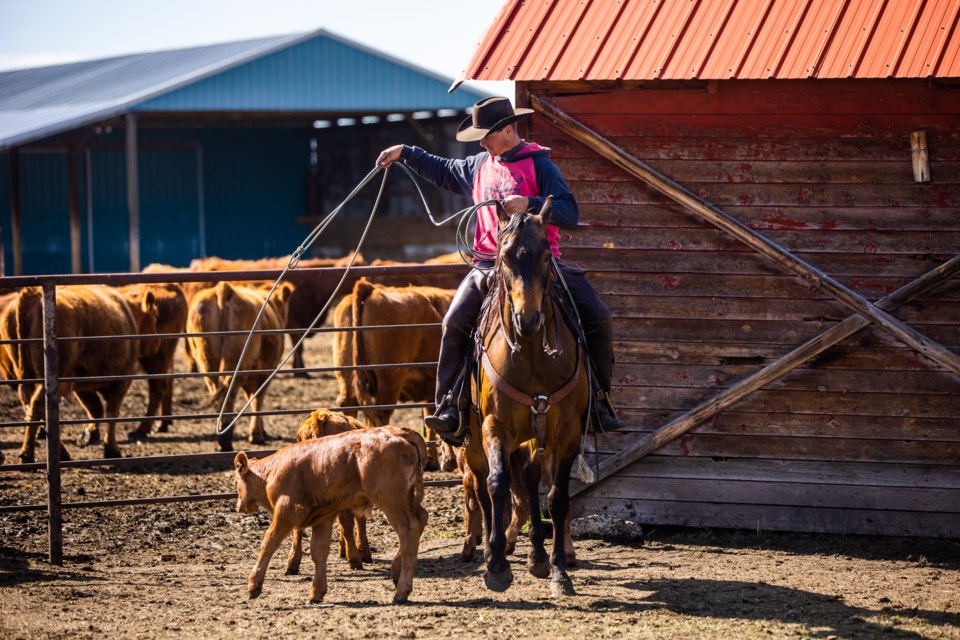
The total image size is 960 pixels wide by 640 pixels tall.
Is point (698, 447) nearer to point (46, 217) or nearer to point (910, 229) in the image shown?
point (910, 229)

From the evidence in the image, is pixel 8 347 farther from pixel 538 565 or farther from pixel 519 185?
pixel 538 565

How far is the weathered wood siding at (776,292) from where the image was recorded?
790 centimetres

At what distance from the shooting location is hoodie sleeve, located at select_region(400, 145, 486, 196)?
7.26 metres

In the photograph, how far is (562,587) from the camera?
6.38 metres

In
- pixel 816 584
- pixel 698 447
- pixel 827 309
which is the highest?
pixel 827 309

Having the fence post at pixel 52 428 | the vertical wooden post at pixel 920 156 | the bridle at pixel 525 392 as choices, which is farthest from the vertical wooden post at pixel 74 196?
the vertical wooden post at pixel 920 156

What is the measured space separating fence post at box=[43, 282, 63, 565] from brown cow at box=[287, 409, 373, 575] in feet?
5.01

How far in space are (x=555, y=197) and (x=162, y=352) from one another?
7817 millimetres

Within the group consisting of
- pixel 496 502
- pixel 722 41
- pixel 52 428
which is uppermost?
pixel 722 41

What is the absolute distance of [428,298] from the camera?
1133 cm

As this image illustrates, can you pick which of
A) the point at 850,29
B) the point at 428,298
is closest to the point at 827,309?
the point at 850,29

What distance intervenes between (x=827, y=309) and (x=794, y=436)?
0.93 metres

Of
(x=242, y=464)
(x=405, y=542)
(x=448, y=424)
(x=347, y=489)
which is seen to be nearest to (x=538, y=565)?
(x=405, y=542)

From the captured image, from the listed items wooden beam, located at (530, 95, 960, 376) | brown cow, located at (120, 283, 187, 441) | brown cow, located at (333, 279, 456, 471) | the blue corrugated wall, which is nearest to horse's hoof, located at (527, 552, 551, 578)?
wooden beam, located at (530, 95, 960, 376)
